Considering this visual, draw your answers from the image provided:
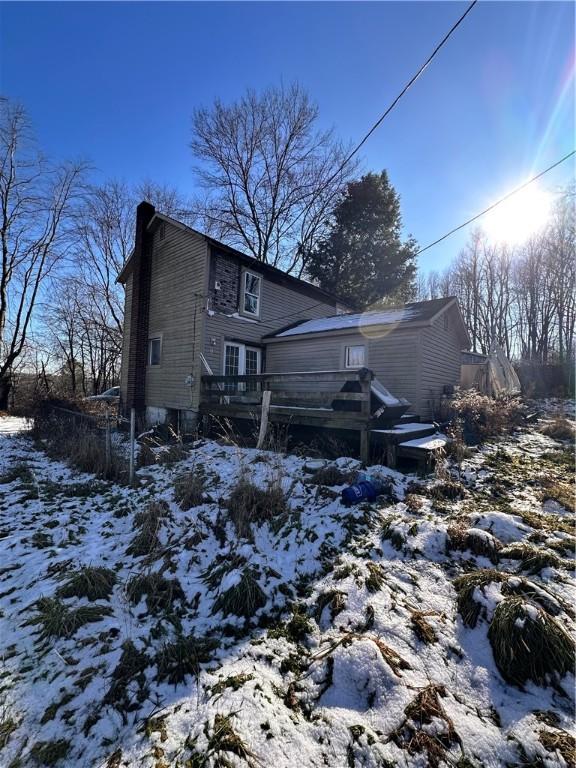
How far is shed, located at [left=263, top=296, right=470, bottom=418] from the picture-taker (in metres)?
9.95

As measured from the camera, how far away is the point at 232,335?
1179 centimetres

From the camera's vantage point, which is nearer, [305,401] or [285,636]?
[285,636]

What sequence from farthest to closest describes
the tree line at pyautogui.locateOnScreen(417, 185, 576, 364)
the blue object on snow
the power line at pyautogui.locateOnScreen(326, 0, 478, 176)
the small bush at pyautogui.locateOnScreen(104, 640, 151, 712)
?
the tree line at pyautogui.locateOnScreen(417, 185, 576, 364), the power line at pyautogui.locateOnScreen(326, 0, 478, 176), the blue object on snow, the small bush at pyautogui.locateOnScreen(104, 640, 151, 712)

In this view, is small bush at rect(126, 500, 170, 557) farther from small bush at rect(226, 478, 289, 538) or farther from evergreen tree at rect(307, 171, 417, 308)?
evergreen tree at rect(307, 171, 417, 308)

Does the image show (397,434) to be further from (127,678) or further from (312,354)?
(312,354)

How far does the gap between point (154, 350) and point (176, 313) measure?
81.5 inches

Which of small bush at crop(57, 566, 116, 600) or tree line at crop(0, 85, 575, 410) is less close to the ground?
tree line at crop(0, 85, 575, 410)

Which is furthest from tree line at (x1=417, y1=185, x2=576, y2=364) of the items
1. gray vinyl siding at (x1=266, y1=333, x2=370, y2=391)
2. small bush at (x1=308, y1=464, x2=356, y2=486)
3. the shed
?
small bush at (x1=308, y1=464, x2=356, y2=486)

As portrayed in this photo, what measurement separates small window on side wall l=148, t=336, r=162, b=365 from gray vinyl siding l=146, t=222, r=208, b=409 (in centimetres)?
→ 21

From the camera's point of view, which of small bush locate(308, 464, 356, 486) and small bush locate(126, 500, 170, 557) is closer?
small bush locate(126, 500, 170, 557)

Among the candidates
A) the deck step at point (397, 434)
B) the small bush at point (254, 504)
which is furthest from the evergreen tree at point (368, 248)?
the small bush at point (254, 504)

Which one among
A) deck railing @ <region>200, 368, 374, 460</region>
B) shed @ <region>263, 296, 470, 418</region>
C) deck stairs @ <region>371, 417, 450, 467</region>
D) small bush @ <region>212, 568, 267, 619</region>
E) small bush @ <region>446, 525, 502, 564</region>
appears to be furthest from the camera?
shed @ <region>263, 296, 470, 418</region>

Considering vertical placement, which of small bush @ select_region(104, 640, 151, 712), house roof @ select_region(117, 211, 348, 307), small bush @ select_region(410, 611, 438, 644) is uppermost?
house roof @ select_region(117, 211, 348, 307)

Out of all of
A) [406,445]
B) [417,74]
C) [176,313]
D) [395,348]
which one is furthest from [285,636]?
[176,313]
